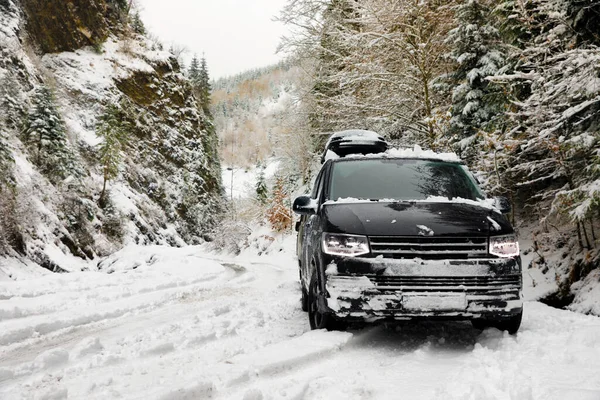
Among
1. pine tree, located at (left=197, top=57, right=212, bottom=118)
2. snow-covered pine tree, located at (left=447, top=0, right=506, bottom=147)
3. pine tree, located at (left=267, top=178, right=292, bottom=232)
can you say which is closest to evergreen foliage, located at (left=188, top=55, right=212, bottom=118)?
pine tree, located at (left=197, top=57, right=212, bottom=118)

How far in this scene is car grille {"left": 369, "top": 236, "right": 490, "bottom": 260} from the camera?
4.16 m

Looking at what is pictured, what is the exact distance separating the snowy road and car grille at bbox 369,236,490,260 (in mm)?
875

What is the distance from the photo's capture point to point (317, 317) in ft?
16.1

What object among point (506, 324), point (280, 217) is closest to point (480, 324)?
point (506, 324)

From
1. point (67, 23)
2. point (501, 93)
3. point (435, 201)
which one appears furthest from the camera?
point (67, 23)

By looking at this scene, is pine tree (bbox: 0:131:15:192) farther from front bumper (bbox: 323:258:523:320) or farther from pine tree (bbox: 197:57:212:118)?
pine tree (bbox: 197:57:212:118)

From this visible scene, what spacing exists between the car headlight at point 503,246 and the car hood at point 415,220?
57mm

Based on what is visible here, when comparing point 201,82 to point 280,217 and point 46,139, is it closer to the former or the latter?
point 46,139

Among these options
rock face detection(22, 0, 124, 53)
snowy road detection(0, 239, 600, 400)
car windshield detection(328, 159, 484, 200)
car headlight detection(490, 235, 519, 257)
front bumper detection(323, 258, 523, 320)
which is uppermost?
rock face detection(22, 0, 124, 53)

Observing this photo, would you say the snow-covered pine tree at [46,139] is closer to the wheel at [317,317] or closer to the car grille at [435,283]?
the wheel at [317,317]

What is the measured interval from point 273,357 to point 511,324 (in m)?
2.40

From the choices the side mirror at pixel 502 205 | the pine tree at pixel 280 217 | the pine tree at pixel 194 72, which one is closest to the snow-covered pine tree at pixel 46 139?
the pine tree at pixel 280 217

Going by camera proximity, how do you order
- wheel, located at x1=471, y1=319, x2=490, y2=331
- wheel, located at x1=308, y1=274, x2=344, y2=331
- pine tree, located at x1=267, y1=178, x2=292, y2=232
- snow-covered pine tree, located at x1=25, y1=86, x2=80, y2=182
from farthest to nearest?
snow-covered pine tree, located at x1=25, y1=86, x2=80, y2=182 < pine tree, located at x1=267, y1=178, x2=292, y2=232 < wheel, located at x1=471, y1=319, x2=490, y2=331 < wheel, located at x1=308, y1=274, x2=344, y2=331

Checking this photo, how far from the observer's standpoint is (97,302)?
780cm
